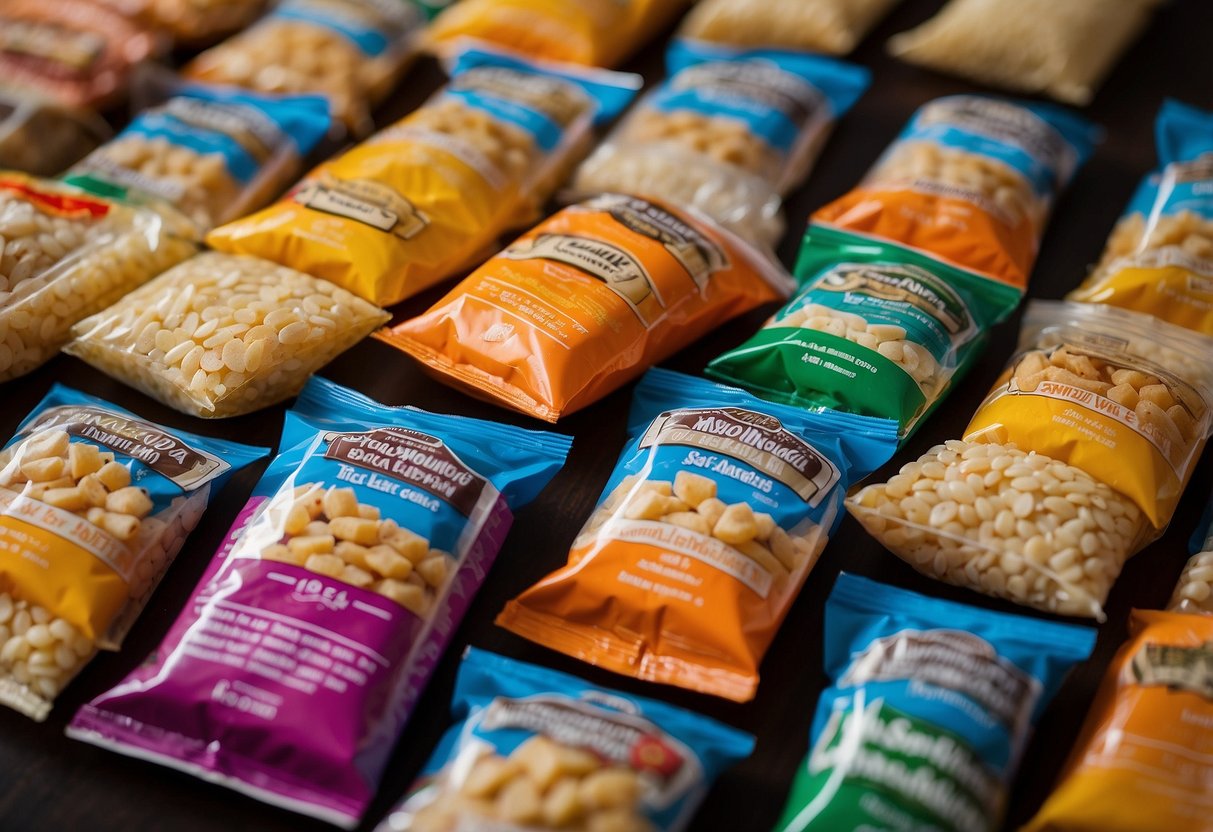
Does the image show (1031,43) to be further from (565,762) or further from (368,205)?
(565,762)

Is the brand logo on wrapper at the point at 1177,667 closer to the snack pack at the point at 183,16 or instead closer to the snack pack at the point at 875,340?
the snack pack at the point at 875,340

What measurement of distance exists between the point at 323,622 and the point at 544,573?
23cm

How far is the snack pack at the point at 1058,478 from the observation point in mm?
997

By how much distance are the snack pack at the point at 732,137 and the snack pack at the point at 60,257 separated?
0.54 m

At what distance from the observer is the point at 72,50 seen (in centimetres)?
163

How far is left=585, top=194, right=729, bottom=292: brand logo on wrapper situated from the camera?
129 cm

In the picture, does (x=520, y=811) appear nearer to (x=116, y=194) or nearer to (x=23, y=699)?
(x=23, y=699)

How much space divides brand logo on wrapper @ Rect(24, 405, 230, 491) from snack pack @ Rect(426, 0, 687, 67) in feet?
2.90

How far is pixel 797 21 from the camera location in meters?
1.73

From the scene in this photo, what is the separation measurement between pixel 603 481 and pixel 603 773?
0.41m

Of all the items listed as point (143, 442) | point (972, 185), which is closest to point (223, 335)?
point (143, 442)

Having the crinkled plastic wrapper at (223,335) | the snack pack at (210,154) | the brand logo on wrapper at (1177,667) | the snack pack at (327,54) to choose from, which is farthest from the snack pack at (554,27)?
the brand logo on wrapper at (1177,667)

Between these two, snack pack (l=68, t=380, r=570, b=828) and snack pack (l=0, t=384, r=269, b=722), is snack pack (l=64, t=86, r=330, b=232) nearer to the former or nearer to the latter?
snack pack (l=0, t=384, r=269, b=722)

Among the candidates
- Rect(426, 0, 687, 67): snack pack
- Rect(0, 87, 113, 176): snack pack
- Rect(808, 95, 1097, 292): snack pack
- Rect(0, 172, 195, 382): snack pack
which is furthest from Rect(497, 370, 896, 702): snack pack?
Rect(0, 87, 113, 176): snack pack
